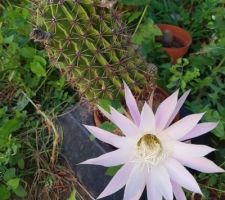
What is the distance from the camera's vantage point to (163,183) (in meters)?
1.00

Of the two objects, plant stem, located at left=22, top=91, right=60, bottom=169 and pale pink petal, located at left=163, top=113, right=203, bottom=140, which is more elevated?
pale pink petal, located at left=163, top=113, right=203, bottom=140

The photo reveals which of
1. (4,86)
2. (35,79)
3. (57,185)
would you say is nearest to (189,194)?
(57,185)

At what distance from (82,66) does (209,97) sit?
1.93 feet

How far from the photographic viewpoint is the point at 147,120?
926 millimetres

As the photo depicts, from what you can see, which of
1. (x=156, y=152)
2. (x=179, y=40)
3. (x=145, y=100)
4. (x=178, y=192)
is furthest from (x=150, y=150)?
(x=179, y=40)

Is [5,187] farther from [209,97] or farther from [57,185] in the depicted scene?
[209,97]

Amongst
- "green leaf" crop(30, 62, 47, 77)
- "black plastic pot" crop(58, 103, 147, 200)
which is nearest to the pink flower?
"black plastic pot" crop(58, 103, 147, 200)

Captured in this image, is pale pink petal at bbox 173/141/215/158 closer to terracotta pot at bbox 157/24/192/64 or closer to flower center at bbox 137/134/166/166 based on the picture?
flower center at bbox 137/134/166/166

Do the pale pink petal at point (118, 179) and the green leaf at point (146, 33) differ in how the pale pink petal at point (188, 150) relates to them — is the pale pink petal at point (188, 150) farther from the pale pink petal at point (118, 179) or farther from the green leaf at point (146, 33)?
the green leaf at point (146, 33)

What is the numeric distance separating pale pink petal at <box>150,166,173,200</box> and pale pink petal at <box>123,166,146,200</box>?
0.09 ft

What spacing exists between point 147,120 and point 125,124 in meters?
0.06

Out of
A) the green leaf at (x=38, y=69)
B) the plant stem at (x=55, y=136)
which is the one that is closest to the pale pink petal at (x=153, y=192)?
the plant stem at (x=55, y=136)

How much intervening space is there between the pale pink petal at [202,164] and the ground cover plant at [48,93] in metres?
0.44

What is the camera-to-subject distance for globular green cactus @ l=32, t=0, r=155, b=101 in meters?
1.15
